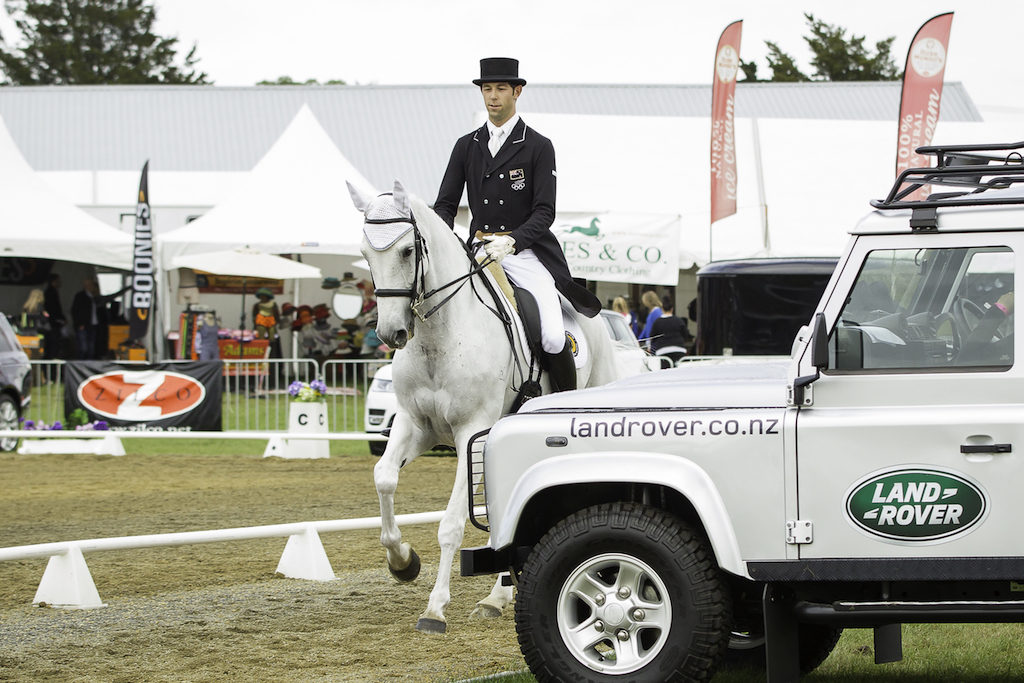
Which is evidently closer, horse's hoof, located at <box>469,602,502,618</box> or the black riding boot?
horse's hoof, located at <box>469,602,502,618</box>

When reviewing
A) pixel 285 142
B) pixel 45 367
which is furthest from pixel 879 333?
pixel 285 142

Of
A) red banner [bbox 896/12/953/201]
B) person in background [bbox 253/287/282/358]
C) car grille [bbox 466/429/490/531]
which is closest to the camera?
car grille [bbox 466/429/490/531]

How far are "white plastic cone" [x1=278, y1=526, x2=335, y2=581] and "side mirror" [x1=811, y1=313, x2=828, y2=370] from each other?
16.5ft

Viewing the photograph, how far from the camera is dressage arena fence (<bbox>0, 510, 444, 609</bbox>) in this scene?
27.9 feet

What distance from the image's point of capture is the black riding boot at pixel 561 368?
8727mm

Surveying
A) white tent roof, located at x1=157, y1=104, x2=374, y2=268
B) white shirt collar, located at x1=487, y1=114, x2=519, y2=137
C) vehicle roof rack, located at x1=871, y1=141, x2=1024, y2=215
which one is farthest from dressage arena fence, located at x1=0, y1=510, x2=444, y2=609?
white tent roof, located at x1=157, y1=104, x2=374, y2=268

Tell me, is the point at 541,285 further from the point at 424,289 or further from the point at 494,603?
the point at 494,603

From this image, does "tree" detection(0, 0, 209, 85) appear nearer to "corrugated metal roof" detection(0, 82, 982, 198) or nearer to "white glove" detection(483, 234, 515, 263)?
"corrugated metal roof" detection(0, 82, 982, 198)

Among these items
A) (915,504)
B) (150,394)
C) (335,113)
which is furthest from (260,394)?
(335,113)

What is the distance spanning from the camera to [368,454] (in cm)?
1947

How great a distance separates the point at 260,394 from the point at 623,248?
6.69 meters

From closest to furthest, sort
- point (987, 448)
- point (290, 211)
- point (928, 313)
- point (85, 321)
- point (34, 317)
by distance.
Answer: point (987, 448)
point (928, 313)
point (290, 211)
point (34, 317)
point (85, 321)

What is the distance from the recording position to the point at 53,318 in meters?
31.2

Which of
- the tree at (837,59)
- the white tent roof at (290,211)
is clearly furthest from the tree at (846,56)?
the white tent roof at (290,211)
